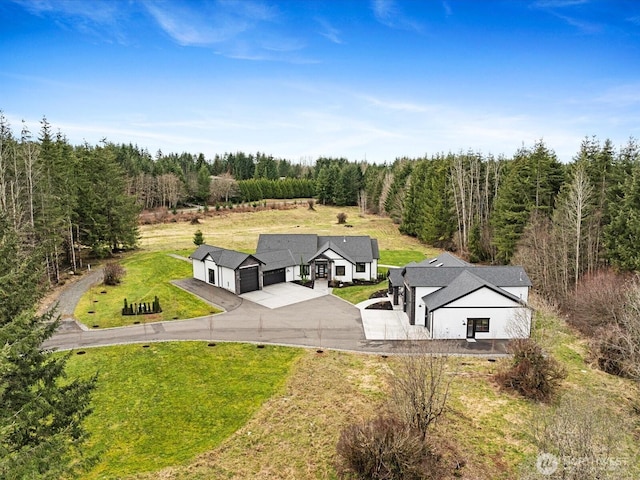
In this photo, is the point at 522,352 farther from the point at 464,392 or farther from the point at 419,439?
the point at 419,439

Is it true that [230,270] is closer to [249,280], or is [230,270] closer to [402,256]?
[249,280]

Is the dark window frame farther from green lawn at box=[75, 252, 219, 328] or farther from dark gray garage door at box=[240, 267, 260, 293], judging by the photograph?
dark gray garage door at box=[240, 267, 260, 293]

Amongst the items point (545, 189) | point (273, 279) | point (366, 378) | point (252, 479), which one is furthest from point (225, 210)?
point (252, 479)

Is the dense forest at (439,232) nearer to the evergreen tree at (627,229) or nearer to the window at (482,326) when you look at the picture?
the evergreen tree at (627,229)

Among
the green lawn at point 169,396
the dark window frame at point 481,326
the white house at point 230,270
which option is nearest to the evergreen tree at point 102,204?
the white house at point 230,270

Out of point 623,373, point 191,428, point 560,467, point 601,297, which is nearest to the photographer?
point 560,467

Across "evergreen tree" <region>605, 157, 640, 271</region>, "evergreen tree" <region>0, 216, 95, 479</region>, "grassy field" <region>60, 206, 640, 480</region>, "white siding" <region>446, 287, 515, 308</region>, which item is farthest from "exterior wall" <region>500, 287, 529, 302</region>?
"evergreen tree" <region>0, 216, 95, 479</region>
